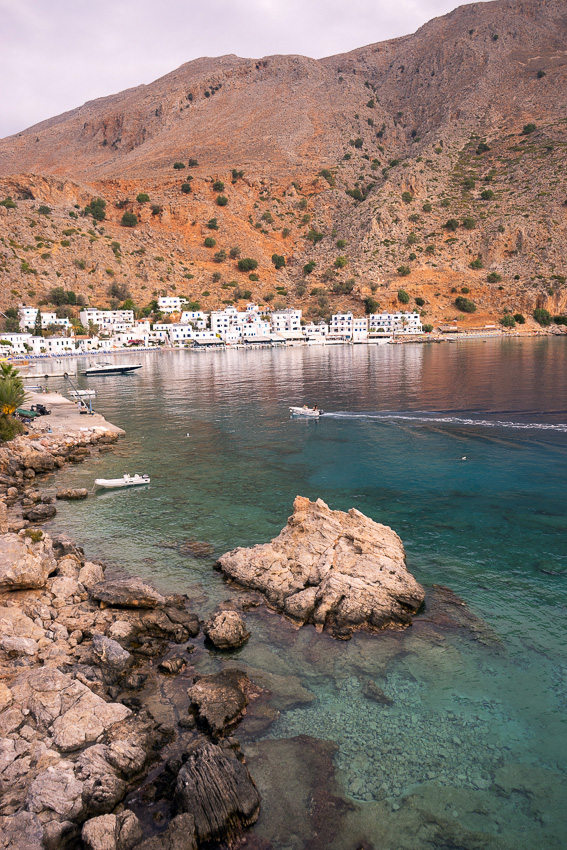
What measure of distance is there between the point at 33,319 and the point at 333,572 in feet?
435

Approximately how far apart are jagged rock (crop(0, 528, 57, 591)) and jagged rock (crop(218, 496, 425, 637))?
6054 millimetres

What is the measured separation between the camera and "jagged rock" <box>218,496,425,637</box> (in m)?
15.8

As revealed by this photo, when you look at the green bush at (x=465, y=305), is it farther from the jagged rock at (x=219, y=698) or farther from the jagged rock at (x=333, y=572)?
the jagged rock at (x=219, y=698)

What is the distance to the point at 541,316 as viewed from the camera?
14225 centimetres

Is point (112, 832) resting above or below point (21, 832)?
below

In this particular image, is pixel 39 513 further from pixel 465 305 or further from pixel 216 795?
pixel 465 305

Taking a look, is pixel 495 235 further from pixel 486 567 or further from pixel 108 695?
pixel 108 695

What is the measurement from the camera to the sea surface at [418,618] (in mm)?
10164

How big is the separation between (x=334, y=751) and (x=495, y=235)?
538 feet

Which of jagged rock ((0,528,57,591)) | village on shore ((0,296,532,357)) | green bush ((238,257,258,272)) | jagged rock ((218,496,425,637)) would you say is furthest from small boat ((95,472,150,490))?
green bush ((238,257,258,272))

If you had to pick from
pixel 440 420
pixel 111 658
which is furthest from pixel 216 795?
pixel 440 420

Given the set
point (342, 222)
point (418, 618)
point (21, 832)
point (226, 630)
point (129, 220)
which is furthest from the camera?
point (342, 222)

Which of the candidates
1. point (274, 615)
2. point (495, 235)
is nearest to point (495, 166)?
point (495, 235)

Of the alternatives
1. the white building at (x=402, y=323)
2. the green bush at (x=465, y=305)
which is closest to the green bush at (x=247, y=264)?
the white building at (x=402, y=323)
